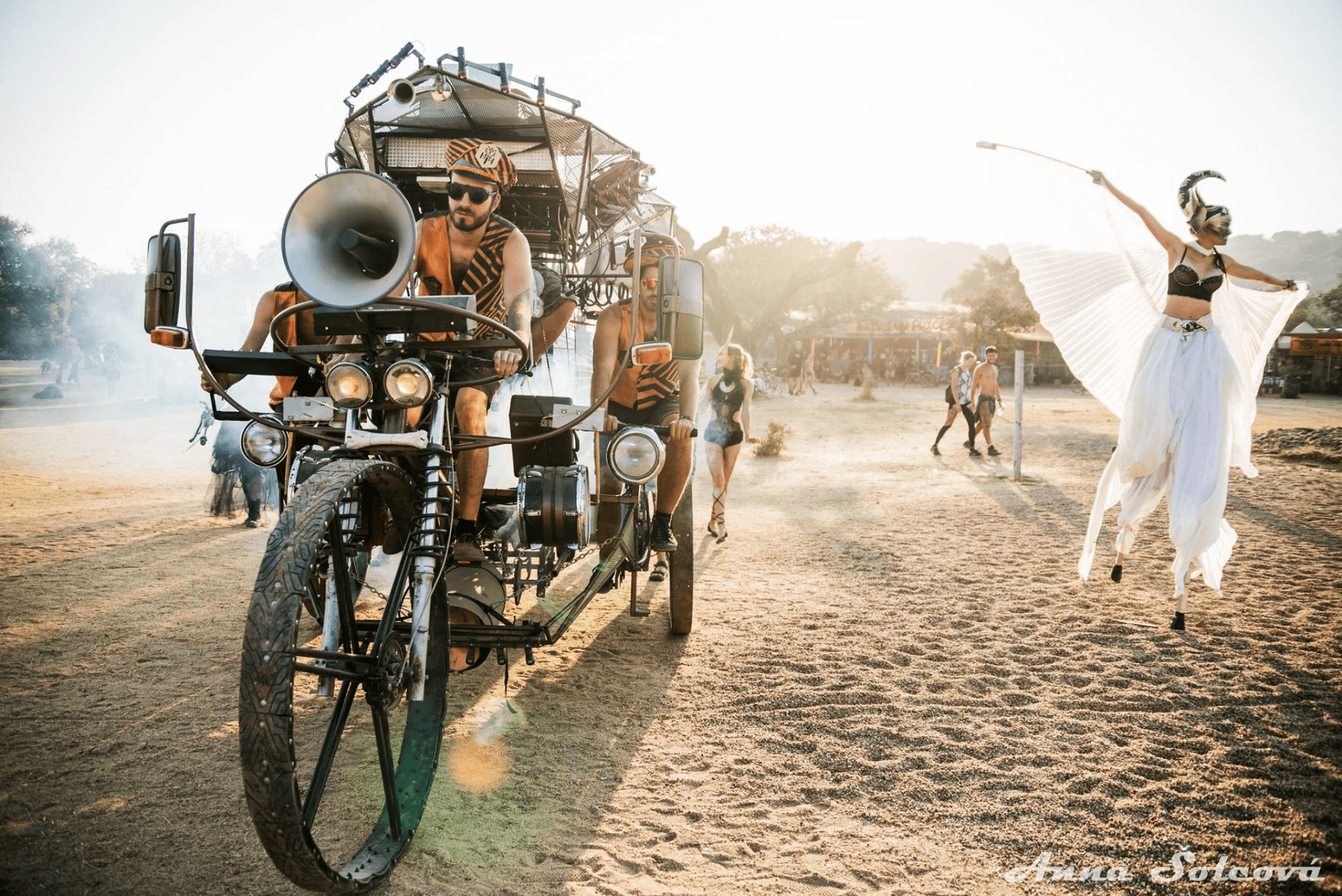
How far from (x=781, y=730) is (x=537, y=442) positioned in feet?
6.01

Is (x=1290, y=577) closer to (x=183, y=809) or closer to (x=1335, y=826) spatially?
(x=1335, y=826)

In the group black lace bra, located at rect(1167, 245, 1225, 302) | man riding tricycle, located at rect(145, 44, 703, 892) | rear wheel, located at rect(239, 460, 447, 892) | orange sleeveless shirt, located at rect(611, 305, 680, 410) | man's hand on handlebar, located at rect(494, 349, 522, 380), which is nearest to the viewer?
rear wheel, located at rect(239, 460, 447, 892)

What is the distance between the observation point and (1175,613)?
16.1ft

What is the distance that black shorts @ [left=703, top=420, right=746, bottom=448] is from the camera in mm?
8352

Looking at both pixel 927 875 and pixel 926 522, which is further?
pixel 926 522

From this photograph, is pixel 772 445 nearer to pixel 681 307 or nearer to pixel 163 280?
pixel 681 307

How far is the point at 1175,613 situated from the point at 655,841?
3877mm

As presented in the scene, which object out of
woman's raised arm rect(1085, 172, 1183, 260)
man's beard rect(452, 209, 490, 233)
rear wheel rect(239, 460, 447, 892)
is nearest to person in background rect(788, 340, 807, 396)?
woman's raised arm rect(1085, 172, 1183, 260)

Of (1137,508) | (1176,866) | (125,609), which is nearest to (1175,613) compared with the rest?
(1137,508)

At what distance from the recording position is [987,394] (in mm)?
15000

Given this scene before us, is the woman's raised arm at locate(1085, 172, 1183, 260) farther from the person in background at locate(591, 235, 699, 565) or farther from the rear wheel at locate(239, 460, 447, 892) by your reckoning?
the rear wheel at locate(239, 460, 447, 892)

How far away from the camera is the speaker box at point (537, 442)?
13.5 feet

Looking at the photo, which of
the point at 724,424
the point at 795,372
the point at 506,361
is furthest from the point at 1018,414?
the point at 795,372

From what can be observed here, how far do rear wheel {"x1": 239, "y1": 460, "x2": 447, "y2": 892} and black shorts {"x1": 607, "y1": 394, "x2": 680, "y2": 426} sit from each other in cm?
230
